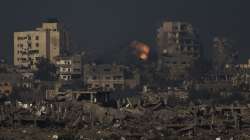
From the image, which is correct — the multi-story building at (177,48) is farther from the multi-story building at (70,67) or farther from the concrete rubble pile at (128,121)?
the concrete rubble pile at (128,121)

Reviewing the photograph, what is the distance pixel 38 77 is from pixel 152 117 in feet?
169

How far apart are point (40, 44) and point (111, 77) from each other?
11770 millimetres

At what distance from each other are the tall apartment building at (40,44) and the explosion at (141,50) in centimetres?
578

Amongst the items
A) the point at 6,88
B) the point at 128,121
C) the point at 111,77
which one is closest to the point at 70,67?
the point at 111,77

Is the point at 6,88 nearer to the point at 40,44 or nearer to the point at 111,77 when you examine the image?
the point at 111,77

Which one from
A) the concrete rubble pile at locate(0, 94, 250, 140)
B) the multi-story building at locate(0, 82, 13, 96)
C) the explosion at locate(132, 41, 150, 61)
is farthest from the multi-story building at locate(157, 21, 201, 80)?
the concrete rubble pile at locate(0, 94, 250, 140)

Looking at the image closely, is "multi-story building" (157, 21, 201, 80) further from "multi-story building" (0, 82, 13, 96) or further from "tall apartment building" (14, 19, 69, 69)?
"multi-story building" (0, 82, 13, 96)

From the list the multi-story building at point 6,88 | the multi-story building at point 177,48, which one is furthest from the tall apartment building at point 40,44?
the multi-story building at point 6,88

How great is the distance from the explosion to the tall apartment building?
5.78m

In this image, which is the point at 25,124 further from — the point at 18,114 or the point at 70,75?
the point at 70,75

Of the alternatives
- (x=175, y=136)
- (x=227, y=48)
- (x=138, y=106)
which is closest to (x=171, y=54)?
(x=227, y=48)

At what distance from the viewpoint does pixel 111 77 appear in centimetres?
8838

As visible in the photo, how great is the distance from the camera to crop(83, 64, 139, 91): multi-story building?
86.6 m

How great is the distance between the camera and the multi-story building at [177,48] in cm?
9356
